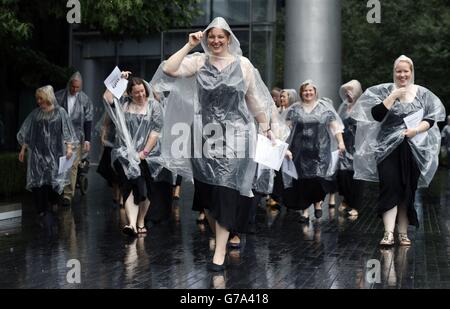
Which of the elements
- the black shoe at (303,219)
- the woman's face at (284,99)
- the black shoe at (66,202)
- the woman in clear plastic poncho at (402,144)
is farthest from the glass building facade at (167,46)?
the woman in clear plastic poncho at (402,144)

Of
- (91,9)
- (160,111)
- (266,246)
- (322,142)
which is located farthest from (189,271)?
(91,9)

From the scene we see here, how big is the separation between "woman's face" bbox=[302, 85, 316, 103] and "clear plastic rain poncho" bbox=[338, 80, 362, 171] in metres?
1.22

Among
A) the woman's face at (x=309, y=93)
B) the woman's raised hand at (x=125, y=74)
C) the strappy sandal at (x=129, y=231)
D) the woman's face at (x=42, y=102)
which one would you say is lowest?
the strappy sandal at (x=129, y=231)

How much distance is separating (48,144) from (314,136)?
3271mm

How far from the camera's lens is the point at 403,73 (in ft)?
28.6

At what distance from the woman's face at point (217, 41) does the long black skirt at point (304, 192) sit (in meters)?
4.12

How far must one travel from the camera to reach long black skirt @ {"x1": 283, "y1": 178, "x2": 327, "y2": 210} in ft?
36.5

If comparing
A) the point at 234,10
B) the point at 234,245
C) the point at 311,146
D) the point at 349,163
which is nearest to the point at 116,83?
the point at 234,245

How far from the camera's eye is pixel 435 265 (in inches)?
303

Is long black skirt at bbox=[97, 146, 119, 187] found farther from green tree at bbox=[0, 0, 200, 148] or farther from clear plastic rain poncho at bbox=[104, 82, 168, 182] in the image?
clear plastic rain poncho at bbox=[104, 82, 168, 182]

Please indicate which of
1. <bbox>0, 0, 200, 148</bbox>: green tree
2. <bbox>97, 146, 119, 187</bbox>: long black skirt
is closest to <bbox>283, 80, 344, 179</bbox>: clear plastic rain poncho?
<bbox>97, 146, 119, 187</bbox>: long black skirt

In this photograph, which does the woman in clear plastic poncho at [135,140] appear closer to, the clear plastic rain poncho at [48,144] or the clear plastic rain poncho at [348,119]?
the clear plastic rain poncho at [48,144]

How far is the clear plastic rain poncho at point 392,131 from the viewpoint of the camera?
28.9 feet

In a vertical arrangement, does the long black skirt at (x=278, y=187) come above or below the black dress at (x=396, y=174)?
below
